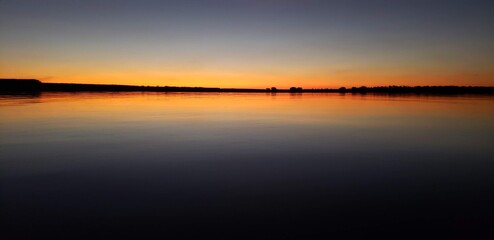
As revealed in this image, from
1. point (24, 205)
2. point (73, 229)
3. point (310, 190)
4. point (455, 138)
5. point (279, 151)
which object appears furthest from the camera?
point (455, 138)

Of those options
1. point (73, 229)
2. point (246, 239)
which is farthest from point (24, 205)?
point (246, 239)

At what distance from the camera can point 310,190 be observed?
A: 6.84 m

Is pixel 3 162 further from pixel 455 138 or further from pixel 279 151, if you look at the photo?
pixel 455 138

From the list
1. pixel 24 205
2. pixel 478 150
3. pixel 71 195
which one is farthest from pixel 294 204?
pixel 478 150

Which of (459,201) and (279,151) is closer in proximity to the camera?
(459,201)

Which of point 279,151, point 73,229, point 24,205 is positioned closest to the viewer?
point 73,229

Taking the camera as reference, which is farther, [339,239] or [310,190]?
[310,190]

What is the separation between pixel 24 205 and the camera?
19.3 feet

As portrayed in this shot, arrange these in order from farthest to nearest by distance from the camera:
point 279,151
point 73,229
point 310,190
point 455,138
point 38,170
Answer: point 455,138
point 279,151
point 38,170
point 310,190
point 73,229

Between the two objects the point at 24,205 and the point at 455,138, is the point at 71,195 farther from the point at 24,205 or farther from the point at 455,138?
the point at 455,138

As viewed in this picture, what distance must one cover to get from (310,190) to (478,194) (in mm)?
3445

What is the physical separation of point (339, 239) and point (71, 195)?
204 inches

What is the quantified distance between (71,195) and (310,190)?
490cm

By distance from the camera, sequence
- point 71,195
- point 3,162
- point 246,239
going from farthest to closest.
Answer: point 3,162 < point 71,195 < point 246,239
